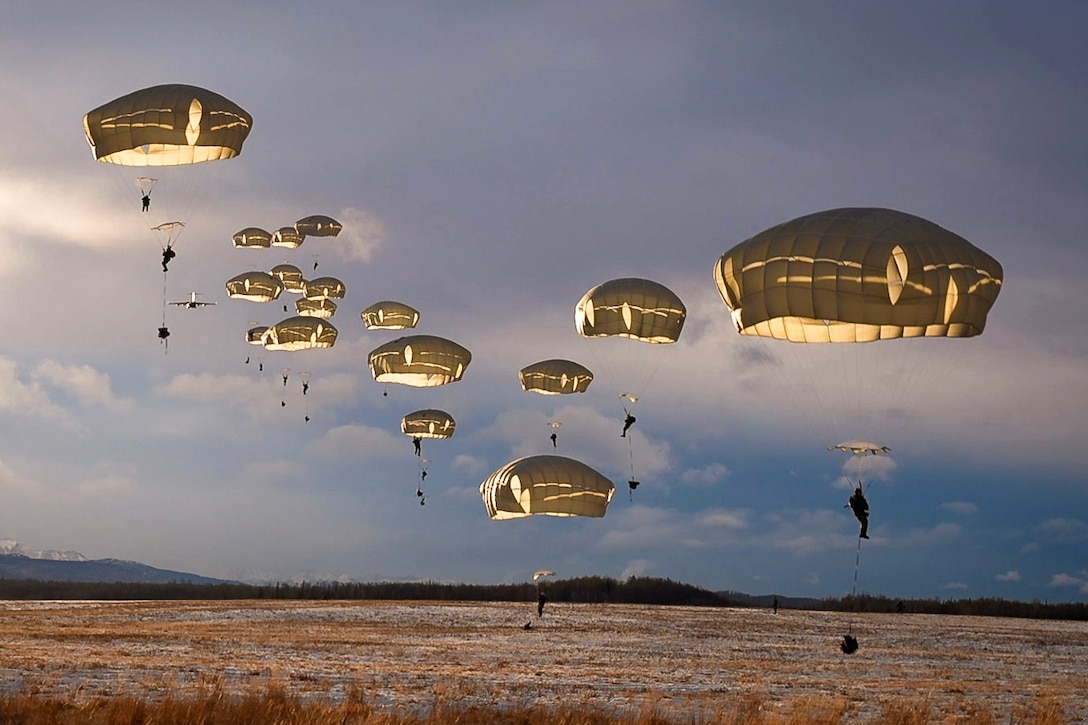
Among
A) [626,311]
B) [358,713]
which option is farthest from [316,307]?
[358,713]

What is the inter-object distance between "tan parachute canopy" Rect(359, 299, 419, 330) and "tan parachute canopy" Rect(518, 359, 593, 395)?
760 centimetres

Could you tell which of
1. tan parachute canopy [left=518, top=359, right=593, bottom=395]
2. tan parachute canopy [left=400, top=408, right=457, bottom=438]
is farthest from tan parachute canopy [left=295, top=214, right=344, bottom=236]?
tan parachute canopy [left=518, top=359, right=593, bottom=395]

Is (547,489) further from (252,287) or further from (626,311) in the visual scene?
(252,287)

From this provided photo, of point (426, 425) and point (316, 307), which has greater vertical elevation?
point (316, 307)

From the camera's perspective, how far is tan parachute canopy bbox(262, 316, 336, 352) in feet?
188

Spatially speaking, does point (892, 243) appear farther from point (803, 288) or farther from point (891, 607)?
point (891, 607)

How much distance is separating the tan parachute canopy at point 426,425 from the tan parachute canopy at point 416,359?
9133 mm

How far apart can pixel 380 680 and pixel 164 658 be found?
646 centimetres

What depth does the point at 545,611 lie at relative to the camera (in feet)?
190

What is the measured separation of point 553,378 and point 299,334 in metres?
14.1

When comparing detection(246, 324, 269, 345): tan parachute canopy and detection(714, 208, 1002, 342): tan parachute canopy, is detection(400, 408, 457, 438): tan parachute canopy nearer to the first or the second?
detection(246, 324, 269, 345): tan parachute canopy

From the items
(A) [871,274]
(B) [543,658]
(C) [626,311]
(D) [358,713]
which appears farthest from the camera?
(C) [626,311]

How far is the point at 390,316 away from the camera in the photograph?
55.2 metres

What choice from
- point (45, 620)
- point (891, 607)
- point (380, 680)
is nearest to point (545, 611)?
point (45, 620)
